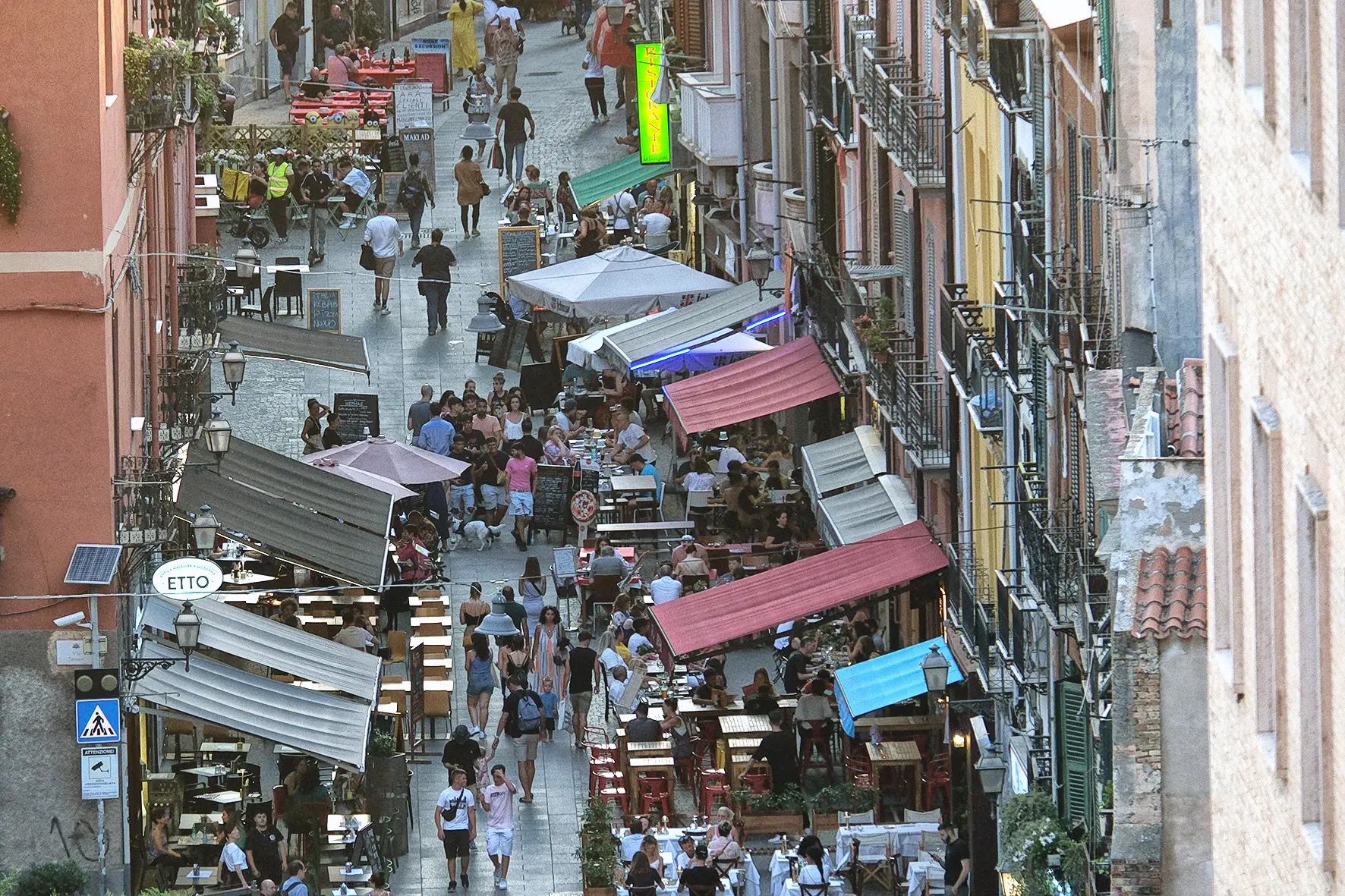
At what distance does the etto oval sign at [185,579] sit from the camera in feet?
88.0

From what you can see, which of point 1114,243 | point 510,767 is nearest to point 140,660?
point 510,767

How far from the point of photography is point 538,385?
1741 inches

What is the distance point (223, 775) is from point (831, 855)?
19.3 ft

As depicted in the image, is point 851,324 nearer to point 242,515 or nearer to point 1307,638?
point 242,515

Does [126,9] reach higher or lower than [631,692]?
higher

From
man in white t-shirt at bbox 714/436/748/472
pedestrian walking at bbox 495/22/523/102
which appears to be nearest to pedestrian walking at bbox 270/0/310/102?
pedestrian walking at bbox 495/22/523/102

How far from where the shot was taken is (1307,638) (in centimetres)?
1247

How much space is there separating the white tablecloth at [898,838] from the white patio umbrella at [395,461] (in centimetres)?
1122

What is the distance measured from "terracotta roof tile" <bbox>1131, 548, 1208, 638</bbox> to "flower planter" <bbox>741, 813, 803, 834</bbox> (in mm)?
11633

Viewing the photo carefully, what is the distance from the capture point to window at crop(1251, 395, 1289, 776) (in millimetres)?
13156

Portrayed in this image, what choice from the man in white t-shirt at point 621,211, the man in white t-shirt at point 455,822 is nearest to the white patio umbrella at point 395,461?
the man in white t-shirt at point 455,822

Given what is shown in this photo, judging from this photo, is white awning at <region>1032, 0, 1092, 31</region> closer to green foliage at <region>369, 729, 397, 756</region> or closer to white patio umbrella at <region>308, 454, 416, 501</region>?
green foliage at <region>369, 729, 397, 756</region>

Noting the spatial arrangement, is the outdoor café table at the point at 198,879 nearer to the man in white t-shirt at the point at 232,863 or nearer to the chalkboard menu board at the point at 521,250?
the man in white t-shirt at the point at 232,863

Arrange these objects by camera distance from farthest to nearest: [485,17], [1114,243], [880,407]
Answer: [485,17] < [880,407] < [1114,243]
